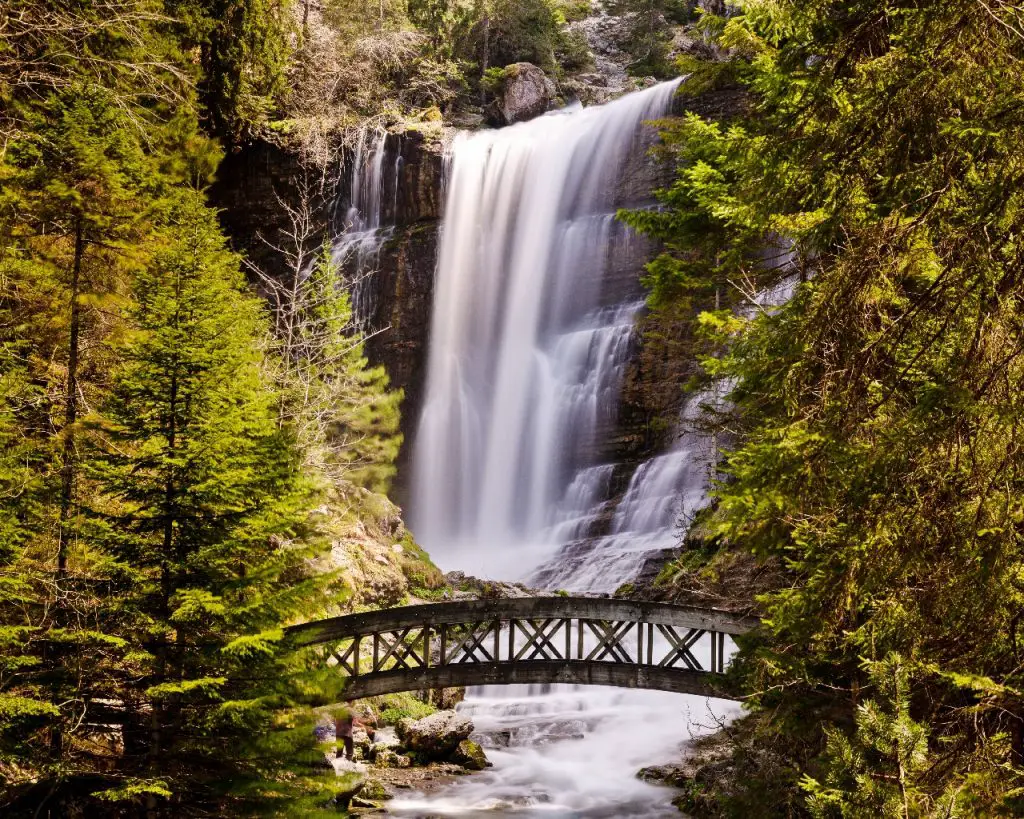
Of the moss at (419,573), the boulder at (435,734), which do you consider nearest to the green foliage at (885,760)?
the boulder at (435,734)

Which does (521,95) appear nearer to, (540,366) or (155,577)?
(540,366)

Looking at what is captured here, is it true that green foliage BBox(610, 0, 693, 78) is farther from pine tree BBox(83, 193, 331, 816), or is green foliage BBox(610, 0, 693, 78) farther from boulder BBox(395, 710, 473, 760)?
pine tree BBox(83, 193, 331, 816)

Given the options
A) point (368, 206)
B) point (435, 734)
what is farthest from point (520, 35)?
point (435, 734)

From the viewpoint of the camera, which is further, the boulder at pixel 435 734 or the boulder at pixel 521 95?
the boulder at pixel 521 95

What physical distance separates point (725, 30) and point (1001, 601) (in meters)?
9.08

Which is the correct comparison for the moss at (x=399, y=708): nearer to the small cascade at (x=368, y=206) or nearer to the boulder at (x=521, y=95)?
the small cascade at (x=368, y=206)

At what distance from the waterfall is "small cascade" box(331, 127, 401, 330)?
2412 mm

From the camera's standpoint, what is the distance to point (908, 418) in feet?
17.0

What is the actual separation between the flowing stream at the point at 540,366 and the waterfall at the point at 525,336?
5 cm

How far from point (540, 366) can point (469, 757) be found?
18.3 metres

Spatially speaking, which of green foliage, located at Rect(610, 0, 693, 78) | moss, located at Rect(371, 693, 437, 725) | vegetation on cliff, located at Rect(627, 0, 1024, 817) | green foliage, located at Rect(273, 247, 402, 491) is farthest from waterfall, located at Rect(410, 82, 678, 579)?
vegetation on cliff, located at Rect(627, 0, 1024, 817)

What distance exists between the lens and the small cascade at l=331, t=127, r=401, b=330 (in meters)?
35.5

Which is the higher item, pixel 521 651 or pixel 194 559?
pixel 194 559

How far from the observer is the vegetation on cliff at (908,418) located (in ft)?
15.2
